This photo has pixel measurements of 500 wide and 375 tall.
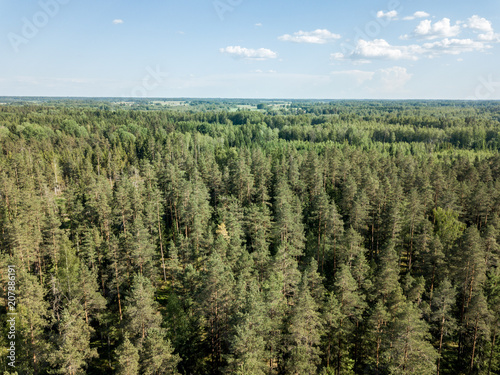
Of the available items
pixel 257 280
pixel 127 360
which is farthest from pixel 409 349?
pixel 127 360

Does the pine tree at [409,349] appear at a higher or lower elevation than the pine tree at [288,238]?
lower

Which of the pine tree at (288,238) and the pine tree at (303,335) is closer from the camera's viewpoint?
the pine tree at (303,335)

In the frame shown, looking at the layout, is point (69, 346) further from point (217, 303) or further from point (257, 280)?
point (257, 280)

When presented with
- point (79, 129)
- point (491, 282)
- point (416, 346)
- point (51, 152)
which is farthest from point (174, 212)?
point (79, 129)

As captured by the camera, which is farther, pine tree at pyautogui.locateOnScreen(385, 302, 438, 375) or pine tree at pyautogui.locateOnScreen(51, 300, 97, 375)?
pine tree at pyautogui.locateOnScreen(385, 302, 438, 375)

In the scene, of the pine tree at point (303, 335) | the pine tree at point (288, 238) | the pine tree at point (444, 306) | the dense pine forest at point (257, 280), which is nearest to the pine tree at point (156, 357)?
the dense pine forest at point (257, 280)

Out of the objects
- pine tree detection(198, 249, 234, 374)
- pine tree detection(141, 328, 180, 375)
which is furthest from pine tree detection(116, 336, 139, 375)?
pine tree detection(198, 249, 234, 374)

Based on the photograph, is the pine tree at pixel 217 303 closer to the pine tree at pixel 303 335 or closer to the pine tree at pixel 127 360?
the pine tree at pixel 303 335

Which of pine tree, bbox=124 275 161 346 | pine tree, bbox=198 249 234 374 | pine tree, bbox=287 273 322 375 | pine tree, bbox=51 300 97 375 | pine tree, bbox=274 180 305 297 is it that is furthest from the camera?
pine tree, bbox=274 180 305 297

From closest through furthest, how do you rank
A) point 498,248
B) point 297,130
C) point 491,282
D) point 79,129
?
point 491,282 → point 498,248 → point 79,129 → point 297,130

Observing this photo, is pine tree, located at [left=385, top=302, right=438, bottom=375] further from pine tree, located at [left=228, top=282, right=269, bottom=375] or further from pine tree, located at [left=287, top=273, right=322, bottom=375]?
pine tree, located at [left=228, top=282, right=269, bottom=375]

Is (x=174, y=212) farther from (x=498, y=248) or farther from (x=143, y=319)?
(x=498, y=248)
